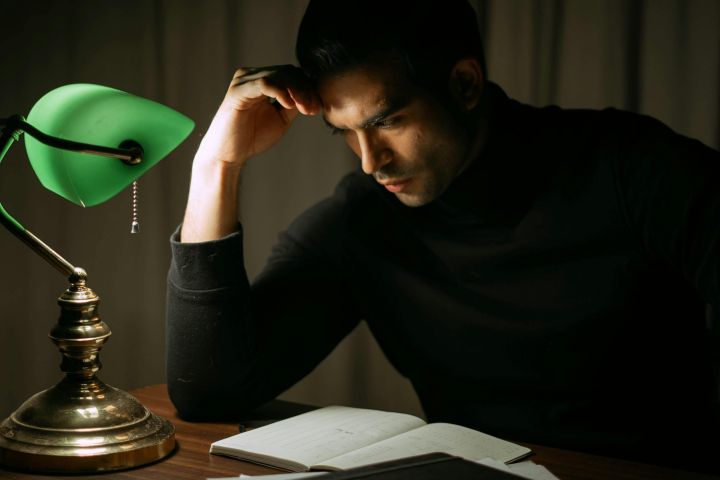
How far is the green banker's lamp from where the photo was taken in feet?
3.37

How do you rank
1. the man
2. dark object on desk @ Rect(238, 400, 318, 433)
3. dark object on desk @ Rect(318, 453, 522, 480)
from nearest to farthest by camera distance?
dark object on desk @ Rect(318, 453, 522, 480) < dark object on desk @ Rect(238, 400, 318, 433) < the man

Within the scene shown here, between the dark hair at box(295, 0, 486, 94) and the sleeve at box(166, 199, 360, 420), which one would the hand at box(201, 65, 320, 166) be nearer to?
the dark hair at box(295, 0, 486, 94)

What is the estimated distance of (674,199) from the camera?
138 cm

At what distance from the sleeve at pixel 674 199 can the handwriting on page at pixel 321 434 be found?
21.7 inches

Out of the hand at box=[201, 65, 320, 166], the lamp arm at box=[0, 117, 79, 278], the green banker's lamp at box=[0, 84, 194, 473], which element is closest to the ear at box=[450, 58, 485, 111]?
the hand at box=[201, 65, 320, 166]

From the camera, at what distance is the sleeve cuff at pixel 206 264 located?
136 cm

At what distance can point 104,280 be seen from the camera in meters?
2.52

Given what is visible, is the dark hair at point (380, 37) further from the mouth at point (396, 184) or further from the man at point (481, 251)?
the mouth at point (396, 184)

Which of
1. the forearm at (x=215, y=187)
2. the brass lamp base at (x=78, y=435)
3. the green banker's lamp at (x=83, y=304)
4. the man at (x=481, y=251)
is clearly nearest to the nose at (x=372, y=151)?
the man at (x=481, y=251)

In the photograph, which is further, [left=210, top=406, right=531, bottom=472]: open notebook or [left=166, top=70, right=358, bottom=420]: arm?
[left=166, top=70, right=358, bottom=420]: arm

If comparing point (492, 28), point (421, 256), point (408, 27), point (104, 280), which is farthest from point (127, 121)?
point (104, 280)

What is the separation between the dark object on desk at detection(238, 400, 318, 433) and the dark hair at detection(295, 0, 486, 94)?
0.60 meters

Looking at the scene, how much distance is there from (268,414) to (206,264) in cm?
28

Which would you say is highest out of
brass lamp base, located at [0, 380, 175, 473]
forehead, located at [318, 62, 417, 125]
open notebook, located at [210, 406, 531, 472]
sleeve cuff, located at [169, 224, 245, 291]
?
forehead, located at [318, 62, 417, 125]
